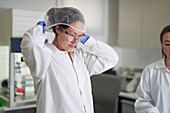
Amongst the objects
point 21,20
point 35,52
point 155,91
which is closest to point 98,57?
point 35,52

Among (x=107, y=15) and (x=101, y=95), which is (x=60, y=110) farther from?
(x=107, y=15)

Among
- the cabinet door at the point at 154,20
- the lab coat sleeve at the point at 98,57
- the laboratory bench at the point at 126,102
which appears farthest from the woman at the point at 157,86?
the cabinet door at the point at 154,20

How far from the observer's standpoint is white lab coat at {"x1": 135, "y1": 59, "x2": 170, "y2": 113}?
1.53m

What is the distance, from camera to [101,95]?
1.98 meters

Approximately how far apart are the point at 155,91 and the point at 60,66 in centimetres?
80

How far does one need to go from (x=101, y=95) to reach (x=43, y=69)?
105 centimetres

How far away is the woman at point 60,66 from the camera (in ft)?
3.35

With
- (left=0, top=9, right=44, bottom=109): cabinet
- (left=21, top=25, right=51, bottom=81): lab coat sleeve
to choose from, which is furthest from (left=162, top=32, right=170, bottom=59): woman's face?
(left=0, top=9, right=44, bottom=109): cabinet

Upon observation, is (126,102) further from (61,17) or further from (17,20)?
(61,17)

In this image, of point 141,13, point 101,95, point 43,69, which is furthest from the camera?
point 141,13

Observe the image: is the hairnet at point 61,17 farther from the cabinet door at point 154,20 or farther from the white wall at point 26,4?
the cabinet door at point 154,20

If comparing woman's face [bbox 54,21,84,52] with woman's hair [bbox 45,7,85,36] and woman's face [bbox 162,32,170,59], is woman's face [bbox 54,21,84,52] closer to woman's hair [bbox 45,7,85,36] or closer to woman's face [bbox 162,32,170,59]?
woman's hair [bbox 45,7,85,36]

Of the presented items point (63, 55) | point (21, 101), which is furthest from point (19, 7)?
point (63, 55)

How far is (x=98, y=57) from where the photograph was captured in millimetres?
1319
